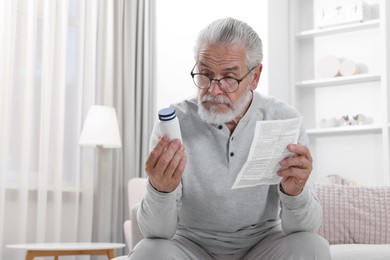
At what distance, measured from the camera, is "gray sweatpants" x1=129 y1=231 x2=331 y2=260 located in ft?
5.46

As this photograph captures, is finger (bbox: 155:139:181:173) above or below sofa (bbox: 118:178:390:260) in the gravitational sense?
above

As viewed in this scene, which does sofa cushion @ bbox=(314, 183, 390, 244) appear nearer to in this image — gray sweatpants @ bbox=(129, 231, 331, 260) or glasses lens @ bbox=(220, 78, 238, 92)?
gray sweatpants @ bbox=(129, 231, 331, 260)

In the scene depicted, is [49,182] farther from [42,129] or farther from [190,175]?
[190,175]

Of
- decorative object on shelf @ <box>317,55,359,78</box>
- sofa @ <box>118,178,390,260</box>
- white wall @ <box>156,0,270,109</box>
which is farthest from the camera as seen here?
white wall @ <box>156,0,270,109</box>

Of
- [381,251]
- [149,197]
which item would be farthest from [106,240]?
[149,197]

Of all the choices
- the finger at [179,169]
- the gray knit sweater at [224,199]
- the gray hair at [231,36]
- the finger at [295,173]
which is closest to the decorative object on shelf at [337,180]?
the gray knit sweater at [224,199]

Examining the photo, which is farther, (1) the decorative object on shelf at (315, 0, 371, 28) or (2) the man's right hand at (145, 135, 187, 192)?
(1) the decorative object on shelf at (315, 0, 371, 28)

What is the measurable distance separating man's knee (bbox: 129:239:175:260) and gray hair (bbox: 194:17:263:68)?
0.57 metres

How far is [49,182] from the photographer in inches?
158

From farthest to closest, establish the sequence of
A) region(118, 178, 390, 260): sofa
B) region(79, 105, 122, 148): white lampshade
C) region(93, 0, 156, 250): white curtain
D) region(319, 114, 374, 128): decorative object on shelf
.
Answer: region(319, 114, 374, 128): decorative object on shelf
region(93, 0, 156, 250): white curtain
region(79, 105, 122, 148): white lampshade
region(118, 178, 390, 260): sofa

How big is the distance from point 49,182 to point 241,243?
7.81 feet

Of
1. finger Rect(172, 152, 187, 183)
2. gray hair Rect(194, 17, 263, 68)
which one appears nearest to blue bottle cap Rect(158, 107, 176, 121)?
finger Rect(172, 152, 187, 183)

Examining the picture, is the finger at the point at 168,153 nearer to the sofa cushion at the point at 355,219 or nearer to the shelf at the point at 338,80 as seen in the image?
the sofa cushion at the point at 355,219

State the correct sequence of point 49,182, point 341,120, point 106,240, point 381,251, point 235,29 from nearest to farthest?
point 235,29 → point 381,251 → point 49,182 → point 106,240 → point 341,120
